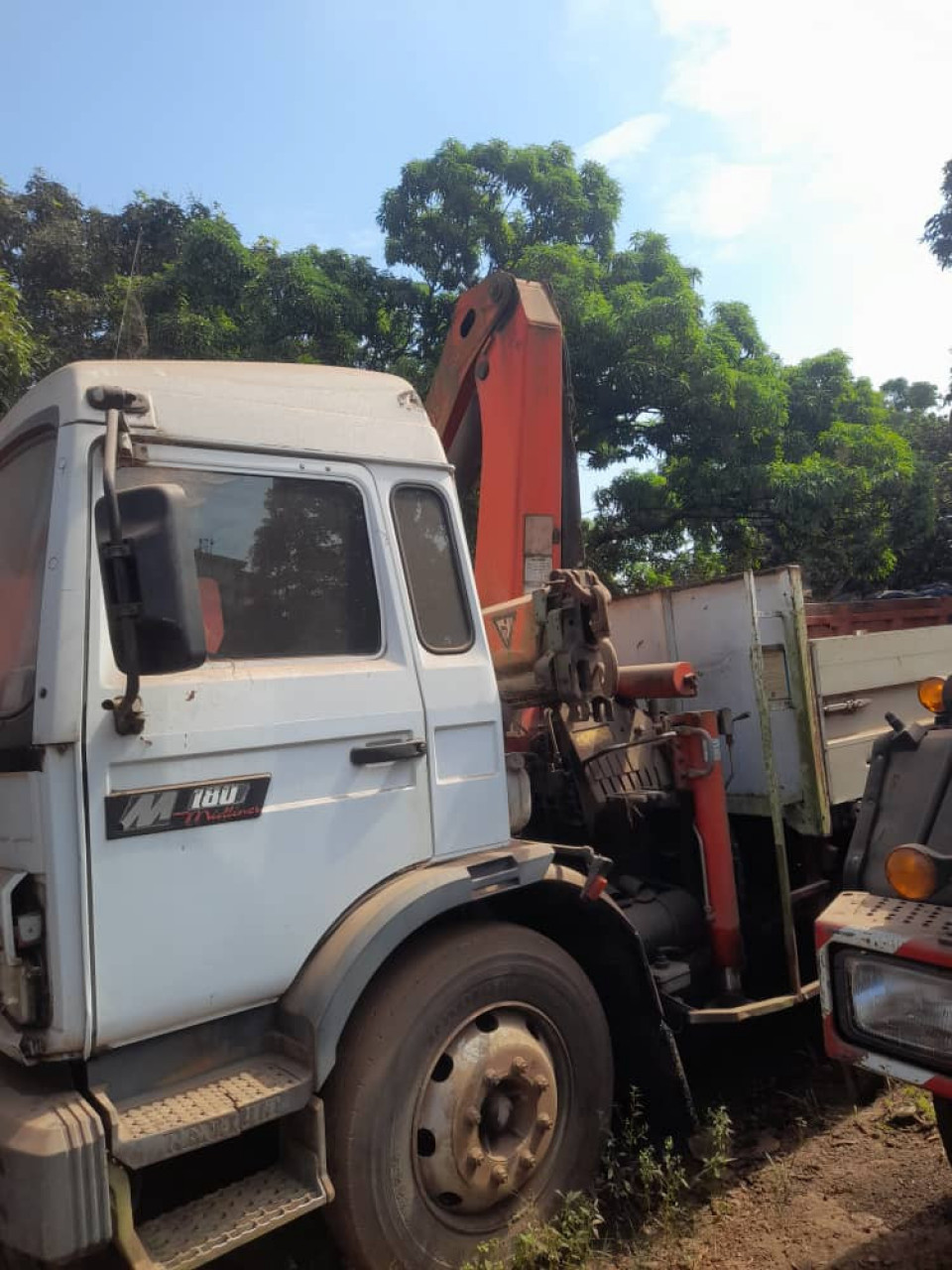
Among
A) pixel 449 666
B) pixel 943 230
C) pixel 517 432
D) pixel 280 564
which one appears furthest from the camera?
pixel 943 230

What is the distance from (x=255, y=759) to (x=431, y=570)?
2.69 feet

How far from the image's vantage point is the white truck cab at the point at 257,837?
2092 millimetres

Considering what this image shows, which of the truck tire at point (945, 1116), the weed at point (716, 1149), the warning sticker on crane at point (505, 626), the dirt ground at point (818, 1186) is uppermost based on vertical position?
the warning sticker on crane at point (505, 626)

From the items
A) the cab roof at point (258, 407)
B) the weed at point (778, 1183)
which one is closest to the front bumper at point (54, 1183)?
the cab roof at point (258, 407)

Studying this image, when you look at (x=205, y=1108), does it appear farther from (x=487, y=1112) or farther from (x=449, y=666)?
(x=449, y=666)

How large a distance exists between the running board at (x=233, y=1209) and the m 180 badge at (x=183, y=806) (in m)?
0.72

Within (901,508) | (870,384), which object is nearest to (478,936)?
(901,508)

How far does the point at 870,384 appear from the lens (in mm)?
13070

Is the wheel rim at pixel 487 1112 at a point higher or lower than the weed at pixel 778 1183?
higher

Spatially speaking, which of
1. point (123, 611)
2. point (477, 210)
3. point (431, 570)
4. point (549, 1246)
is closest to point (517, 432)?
point (431, 570)

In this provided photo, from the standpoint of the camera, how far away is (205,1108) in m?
2.19

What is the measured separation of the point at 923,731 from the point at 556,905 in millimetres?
1242

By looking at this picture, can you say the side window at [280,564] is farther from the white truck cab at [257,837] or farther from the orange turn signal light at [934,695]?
the orange turn signal light at [934,695]

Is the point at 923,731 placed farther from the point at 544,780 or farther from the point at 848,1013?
the point at 544,780
